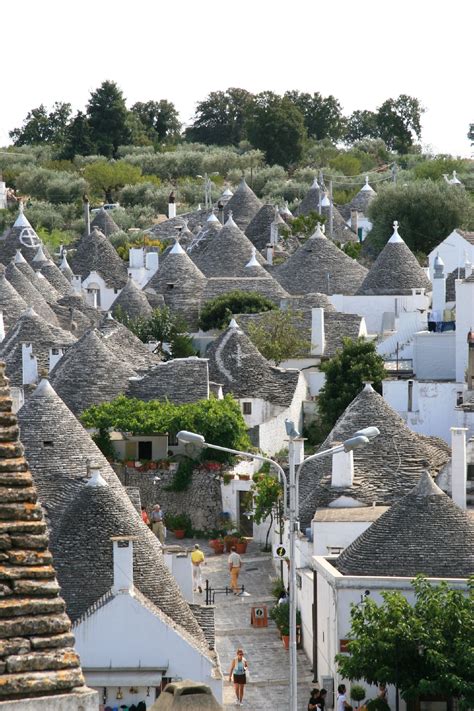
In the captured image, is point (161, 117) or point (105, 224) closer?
point (105, 224)

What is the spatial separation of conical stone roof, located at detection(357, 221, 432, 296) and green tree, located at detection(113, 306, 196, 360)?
23.4ft

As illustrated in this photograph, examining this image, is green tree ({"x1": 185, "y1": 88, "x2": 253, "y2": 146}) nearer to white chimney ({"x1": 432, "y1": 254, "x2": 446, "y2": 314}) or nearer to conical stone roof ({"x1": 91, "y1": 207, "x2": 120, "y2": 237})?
conical stone roof ({"x1": 91, "y1": 207, "x2": 120, "y2": 237})

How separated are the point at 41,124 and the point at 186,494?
115 m

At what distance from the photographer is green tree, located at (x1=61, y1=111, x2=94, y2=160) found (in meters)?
138

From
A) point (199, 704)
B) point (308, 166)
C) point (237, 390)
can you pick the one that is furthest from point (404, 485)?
point (308, 166)

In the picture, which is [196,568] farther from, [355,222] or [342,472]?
[355,222]

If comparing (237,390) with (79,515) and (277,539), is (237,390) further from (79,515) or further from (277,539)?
(79,515)

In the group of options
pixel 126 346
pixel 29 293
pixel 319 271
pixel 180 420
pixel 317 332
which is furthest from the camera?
pixel 319 271

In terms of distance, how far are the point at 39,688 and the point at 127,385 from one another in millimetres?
42140

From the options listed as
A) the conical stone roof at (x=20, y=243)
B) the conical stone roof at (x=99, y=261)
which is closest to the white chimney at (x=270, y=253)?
the conical stone roof at (x=99, y=261)

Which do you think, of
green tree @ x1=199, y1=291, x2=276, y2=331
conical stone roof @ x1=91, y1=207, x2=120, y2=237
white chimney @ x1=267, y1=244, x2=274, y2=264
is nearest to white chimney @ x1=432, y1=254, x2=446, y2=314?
green tree @ x1=199, y1=291, x2=276, y2=331

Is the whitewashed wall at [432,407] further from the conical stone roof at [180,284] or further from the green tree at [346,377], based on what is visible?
the conical stone roof at [180,284]

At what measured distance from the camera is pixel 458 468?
34.8 meters

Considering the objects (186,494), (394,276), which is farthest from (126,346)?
(394,276)
